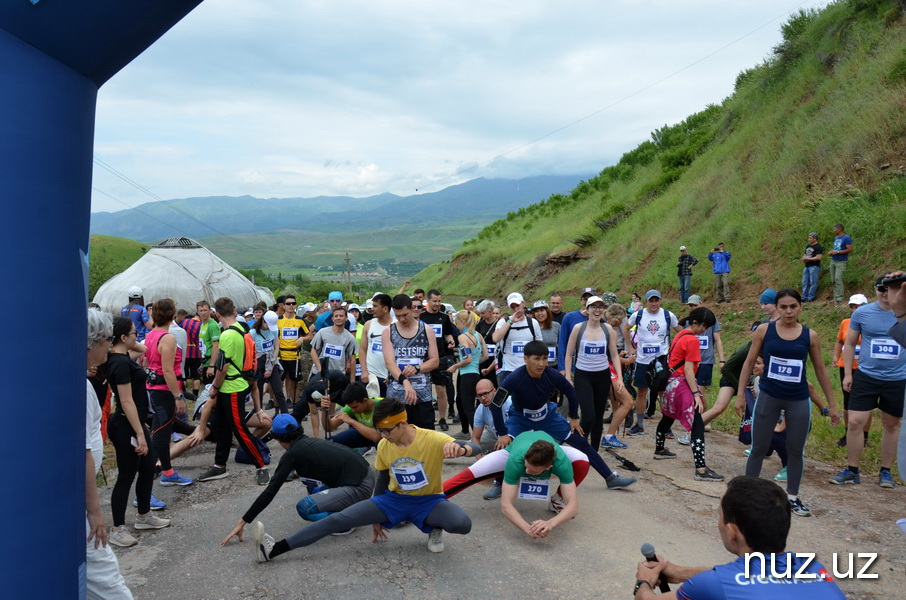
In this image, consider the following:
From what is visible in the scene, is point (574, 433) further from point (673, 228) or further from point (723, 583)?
point (673, 228)

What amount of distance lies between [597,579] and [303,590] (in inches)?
82.7

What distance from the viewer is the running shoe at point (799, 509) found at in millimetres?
5590

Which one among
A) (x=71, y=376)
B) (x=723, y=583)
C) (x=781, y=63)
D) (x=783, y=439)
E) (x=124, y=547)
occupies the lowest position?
(x=124, y=547)

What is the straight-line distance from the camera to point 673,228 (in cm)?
2180

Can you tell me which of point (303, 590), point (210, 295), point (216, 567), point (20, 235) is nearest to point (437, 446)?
point (303, 590)

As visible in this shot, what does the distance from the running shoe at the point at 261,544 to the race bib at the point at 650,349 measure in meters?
5.66

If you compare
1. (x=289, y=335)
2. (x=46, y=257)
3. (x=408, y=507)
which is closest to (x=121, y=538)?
(x=408, y=507)

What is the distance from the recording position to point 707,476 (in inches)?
263

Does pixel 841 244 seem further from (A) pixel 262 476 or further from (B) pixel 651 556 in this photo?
(B) pixel 651 556

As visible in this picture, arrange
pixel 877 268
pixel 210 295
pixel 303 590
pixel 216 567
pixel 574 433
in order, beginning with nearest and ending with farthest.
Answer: pixel 303 590 → pixel 216 567 → pixel 574 433 → pixel 877 268 → pixel 210 295

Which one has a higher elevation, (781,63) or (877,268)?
(781,63)

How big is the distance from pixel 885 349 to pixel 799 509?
1875mm

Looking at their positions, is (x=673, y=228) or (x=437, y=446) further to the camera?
(x=673, y=228)

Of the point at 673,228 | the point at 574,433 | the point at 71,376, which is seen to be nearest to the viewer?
the point at 71,376
